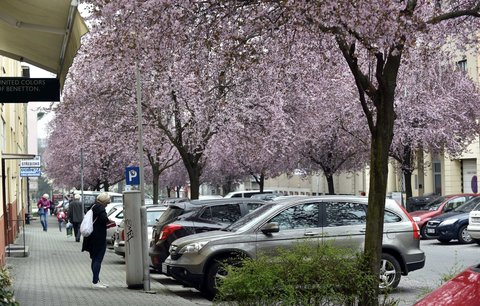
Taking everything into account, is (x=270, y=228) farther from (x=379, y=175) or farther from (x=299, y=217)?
(x=379, y=175)

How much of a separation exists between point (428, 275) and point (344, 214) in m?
3.36

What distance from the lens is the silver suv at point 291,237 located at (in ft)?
40.5

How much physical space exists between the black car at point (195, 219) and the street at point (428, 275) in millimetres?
753

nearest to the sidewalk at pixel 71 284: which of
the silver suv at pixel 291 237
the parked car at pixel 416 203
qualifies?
the silver suv at pixel 291 237

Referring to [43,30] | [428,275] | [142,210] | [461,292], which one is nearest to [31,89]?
[43,30]

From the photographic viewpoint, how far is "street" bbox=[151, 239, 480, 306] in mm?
12019

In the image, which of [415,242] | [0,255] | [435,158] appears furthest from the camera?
[435,158]

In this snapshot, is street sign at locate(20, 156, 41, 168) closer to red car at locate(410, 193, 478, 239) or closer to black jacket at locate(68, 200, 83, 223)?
black jacket at locate(68, 200, 83, 223)

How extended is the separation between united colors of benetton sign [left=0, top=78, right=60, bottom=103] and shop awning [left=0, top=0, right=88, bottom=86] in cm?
34

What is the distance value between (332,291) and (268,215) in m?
4.57

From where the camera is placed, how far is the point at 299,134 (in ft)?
90.0

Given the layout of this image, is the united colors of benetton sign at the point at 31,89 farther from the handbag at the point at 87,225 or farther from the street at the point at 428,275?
the handbag at the point at 87,225

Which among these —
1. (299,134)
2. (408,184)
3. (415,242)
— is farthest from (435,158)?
(415,242)

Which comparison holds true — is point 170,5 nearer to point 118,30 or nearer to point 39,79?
point 118,30
